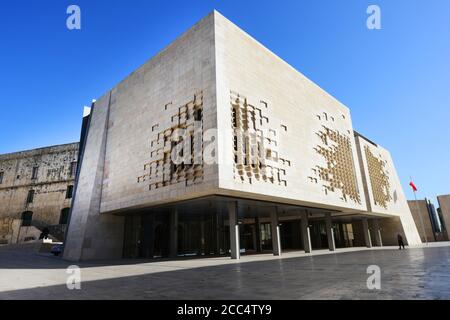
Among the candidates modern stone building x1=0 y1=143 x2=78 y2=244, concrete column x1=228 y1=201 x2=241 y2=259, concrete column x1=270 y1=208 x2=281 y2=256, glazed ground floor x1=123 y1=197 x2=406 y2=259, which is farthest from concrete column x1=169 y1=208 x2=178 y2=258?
modern stone building x1=0 y1=143 x2=78 y2=244

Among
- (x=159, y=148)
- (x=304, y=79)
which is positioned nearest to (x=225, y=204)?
(x=159, y=148)

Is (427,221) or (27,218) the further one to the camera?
(427,221)

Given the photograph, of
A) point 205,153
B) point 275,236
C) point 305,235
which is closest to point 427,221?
point 305,235

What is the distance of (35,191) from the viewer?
47.8 metres

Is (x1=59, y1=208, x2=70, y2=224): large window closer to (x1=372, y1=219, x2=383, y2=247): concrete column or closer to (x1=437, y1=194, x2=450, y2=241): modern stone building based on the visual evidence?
(x1=372, y1=219, x2=383, y2=247): concrete column

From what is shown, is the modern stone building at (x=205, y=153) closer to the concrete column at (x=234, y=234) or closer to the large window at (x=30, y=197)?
the concrete column at (x=234, y=234)

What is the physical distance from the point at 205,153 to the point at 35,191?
4296 cm

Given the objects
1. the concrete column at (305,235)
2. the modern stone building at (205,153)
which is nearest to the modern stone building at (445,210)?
the modern stone building at (205,153)

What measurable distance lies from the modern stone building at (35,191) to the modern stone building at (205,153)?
1740cm

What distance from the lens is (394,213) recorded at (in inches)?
1708

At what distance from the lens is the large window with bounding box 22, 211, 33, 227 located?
4625 centimetres

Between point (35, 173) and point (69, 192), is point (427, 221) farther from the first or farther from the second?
point (35, 173)

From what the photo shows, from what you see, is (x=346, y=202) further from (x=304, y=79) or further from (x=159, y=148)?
(x=159, y=148)

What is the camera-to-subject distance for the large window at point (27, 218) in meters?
46.2
